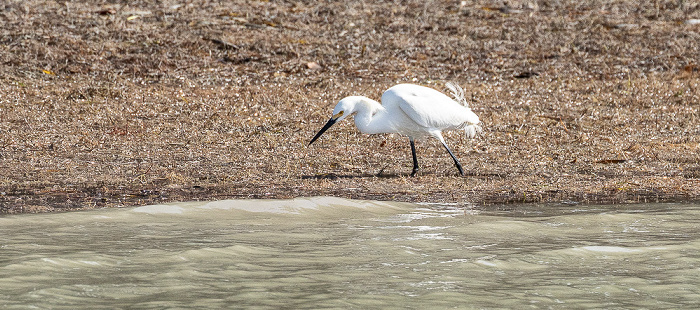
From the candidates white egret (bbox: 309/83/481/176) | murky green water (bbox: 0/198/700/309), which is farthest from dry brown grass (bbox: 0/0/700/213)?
murky green water (bbox: 0/198/700/309)

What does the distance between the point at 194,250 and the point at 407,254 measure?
4.31 feet

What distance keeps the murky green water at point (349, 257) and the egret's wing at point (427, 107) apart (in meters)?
1.68

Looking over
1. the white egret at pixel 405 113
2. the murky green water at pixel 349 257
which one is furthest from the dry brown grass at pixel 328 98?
the murky green water at pixel 349 257

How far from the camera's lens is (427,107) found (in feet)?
29.9

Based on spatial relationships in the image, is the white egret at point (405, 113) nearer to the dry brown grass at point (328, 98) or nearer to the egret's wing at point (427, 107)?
the egret's wing at point (427, 107)

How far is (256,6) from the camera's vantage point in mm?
17641

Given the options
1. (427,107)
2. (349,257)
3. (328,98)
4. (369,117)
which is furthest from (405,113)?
(328,98)

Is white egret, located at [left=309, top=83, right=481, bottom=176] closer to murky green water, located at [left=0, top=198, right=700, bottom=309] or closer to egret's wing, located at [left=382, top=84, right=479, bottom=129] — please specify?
egret's wing, located at [left=382, top=84, right=479, bottom=129]

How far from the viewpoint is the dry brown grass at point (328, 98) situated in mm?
8539

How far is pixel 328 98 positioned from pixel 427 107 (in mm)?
3994

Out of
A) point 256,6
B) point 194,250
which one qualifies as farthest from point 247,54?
point 194,250

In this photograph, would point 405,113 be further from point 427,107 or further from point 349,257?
point 349,257

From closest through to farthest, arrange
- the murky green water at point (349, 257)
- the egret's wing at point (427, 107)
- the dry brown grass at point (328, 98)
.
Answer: the murky green water at point (349, 257)
the dry brown grass at point (328, 98)
the egret's wing at point (427, 107)

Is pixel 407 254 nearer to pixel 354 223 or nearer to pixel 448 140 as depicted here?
pixel 354 223
